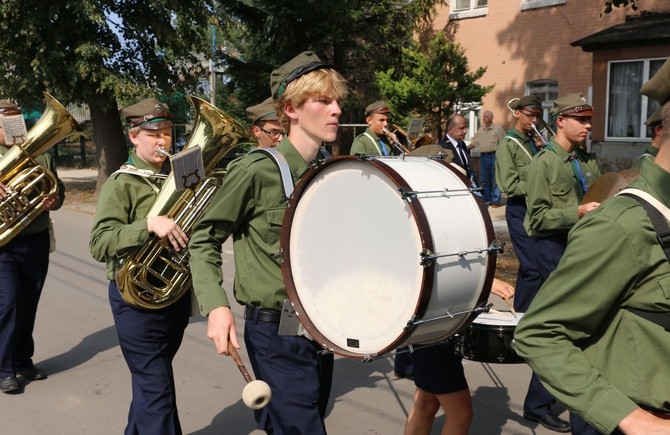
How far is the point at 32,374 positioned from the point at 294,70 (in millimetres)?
3830

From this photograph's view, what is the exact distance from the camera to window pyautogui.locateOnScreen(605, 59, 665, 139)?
15992mm

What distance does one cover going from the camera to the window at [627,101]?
52.5 ft

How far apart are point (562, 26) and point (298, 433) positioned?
16.6 m

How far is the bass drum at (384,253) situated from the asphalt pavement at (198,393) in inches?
84.8

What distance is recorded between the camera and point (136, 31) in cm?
1702

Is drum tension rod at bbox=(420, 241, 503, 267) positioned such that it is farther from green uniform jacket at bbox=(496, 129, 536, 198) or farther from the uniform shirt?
the uniform shirt

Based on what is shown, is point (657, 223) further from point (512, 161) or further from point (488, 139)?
point (488, 139)

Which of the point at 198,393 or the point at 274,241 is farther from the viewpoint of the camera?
the point at 198,393

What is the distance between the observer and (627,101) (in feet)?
54.0

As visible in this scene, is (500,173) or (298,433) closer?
(298,433)

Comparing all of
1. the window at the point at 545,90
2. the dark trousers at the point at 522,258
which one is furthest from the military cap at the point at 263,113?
the window at the point at 545,90

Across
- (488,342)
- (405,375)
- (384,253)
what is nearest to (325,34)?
(405,375)

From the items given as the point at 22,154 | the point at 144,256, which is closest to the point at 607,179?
the point at 144,256

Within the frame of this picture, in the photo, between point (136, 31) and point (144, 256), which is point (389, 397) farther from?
point (136, 31)
